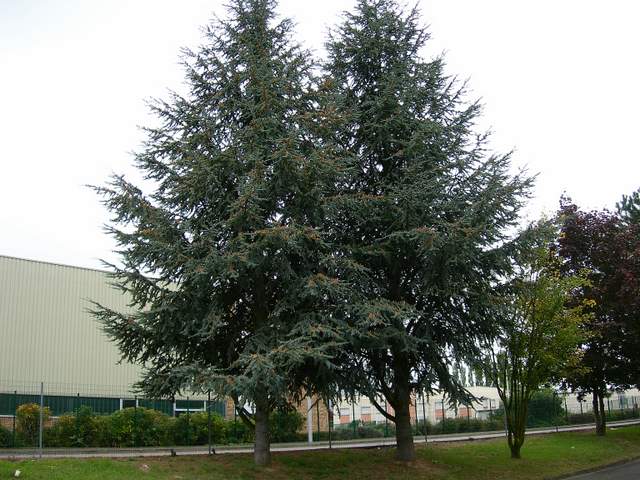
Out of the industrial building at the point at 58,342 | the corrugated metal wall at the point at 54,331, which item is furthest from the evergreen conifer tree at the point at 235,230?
the corrugated metal wall at the point at 54,331

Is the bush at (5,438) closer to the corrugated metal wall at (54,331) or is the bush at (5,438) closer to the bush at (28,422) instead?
the bush at (28,422)

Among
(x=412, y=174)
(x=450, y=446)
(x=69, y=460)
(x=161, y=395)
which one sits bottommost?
(x=450, y=446)

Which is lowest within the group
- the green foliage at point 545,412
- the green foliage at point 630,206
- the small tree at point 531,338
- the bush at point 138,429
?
the green foliage at point 545,412

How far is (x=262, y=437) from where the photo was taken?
16.9 metres

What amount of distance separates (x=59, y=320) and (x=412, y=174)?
24829 millimetres

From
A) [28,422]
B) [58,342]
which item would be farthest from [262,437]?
[58,342]

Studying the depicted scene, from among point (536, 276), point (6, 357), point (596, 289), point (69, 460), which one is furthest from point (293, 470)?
point (6, 357)

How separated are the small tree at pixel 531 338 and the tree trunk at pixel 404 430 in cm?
303

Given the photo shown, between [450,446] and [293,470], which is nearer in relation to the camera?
[293,470]

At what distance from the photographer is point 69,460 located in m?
14.9

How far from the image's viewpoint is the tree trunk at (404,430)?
19422 millimetres

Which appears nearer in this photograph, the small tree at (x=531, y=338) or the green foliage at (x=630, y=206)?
the small tree at (x=531, y=338)

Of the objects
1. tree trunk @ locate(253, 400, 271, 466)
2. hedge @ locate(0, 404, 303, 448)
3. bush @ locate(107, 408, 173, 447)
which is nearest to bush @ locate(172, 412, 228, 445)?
hedge @ locate(0, 404, 303, 448)

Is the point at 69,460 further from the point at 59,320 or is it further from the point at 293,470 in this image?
the point at 59,320
